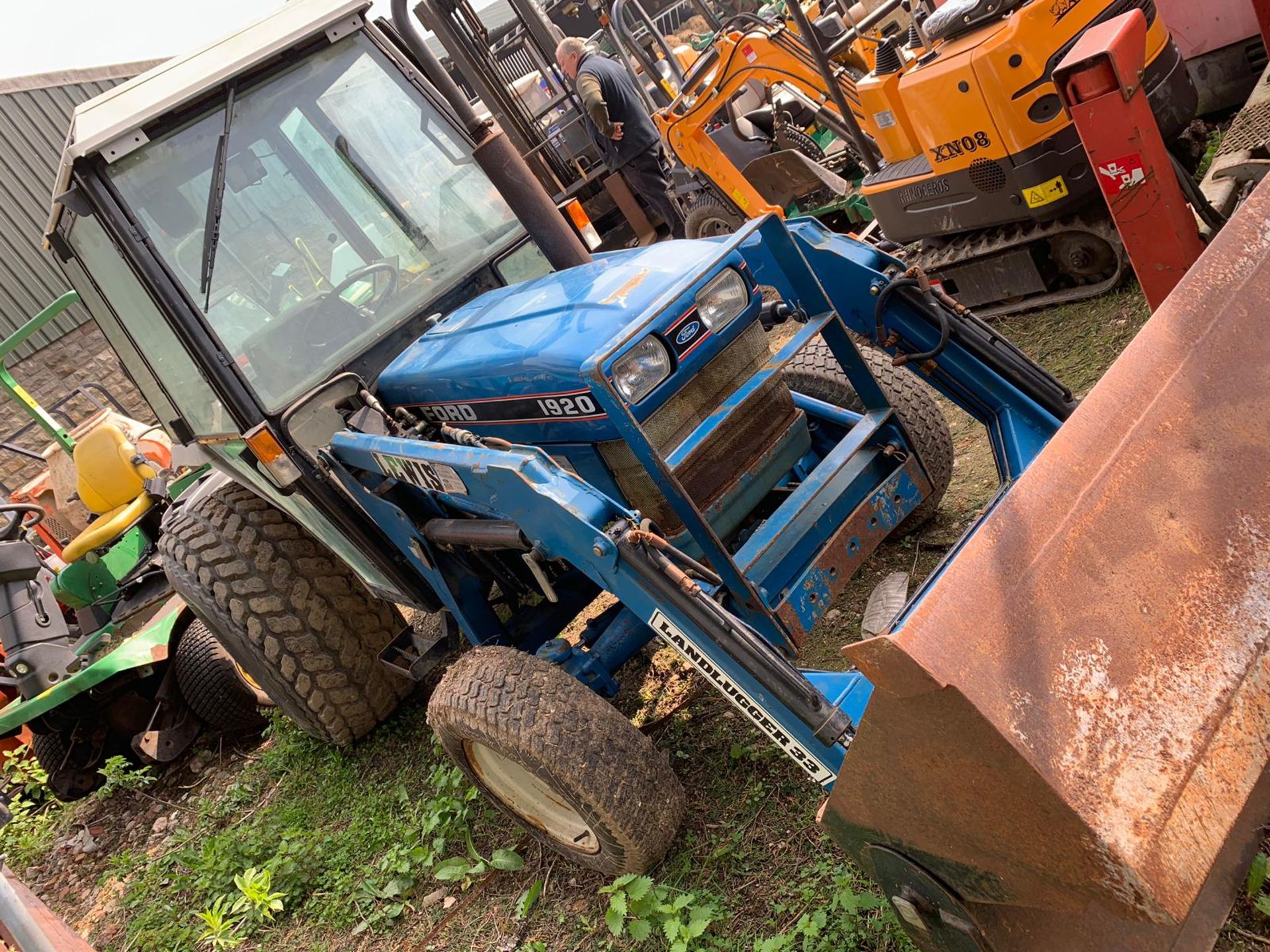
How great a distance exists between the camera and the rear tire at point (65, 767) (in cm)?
558

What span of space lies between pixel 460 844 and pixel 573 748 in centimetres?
122

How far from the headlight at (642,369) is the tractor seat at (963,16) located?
2.96m

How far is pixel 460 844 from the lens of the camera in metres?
3.55

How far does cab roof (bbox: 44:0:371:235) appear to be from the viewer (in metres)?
3.18

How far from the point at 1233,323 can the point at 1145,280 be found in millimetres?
2099

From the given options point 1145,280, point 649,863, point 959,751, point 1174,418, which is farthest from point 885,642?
point 1145,280

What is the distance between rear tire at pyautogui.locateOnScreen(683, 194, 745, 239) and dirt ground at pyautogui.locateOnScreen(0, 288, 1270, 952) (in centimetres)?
299

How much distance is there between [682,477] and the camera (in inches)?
116

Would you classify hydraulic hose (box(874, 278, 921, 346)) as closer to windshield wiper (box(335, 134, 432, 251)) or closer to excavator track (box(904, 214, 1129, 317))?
windshield wiper (box(335, 134, 432, 251))

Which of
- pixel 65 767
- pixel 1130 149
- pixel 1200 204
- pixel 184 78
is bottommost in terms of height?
pixel 1200 204

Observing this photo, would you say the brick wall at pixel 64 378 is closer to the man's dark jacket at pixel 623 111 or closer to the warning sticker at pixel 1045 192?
the man's dark jacket at pixel 623 111

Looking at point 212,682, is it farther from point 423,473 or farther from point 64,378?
point 64,378

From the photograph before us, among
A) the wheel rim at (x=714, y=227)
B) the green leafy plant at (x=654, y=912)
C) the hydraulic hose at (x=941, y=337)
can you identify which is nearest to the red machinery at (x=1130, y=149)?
the hydraulic hose at (x=941, y=337)

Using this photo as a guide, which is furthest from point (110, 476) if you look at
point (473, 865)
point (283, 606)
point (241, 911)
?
point (473, 865)
